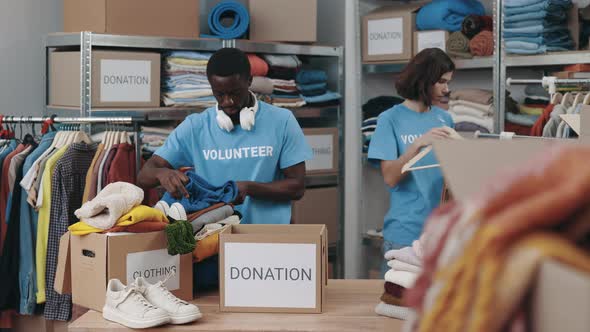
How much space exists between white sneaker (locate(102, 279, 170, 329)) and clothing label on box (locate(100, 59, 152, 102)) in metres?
2.14

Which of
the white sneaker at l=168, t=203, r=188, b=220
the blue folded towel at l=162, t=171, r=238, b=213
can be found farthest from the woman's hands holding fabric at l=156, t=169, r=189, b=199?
the white sneaker at l=168, t=203, r=188, b=220

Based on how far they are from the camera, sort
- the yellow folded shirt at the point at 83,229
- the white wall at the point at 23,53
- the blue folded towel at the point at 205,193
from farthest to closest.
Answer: the white wall at the point at 23,53
the blue folded towel at the point at 205,193
the yellow folded shirt at the point at 83,229

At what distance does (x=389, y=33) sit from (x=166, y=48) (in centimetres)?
127

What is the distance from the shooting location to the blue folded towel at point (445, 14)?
14.9ft

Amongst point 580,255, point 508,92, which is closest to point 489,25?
point 508,92

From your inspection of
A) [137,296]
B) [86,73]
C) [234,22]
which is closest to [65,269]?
[137,296]

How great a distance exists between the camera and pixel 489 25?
4543 mm

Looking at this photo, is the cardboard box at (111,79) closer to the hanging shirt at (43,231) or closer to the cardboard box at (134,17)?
the cardboard box at (134,17)

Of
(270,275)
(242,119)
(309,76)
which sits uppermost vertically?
(309,76)

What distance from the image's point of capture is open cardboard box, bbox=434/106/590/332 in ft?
1.82

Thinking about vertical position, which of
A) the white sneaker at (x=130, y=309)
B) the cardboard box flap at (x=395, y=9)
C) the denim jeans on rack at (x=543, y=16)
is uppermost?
the cardboard box flap at (x=395, y=9)

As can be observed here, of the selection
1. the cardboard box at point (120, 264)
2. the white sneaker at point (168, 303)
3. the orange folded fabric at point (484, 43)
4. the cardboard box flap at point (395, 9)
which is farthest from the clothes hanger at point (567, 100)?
the white sneaker at point (168, 303)

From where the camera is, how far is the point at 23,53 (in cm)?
438

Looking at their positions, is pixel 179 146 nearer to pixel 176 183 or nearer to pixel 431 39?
pixel 176 183
